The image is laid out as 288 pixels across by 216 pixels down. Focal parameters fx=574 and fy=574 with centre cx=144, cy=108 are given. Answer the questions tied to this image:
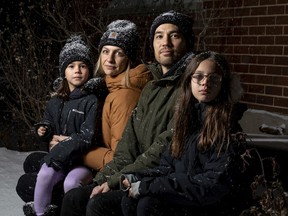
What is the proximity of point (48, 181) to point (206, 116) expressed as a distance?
142 centimetres

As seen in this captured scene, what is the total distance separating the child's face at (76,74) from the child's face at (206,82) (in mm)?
1299

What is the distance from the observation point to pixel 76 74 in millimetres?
4434

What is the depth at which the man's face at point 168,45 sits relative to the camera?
12.8 feet

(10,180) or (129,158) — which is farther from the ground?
(129,158)

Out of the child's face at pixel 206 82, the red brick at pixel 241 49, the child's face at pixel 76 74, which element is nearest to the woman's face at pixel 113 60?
the child's face at pixel 76 74

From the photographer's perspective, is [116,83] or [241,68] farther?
[241,68]

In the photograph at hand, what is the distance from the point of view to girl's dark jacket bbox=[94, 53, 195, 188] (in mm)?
3641

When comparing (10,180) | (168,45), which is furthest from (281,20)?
(10,180)

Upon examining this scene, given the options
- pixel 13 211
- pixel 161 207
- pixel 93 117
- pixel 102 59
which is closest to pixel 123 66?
pixel 102 59

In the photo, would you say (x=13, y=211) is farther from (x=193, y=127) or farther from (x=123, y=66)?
(x=193, y=127)

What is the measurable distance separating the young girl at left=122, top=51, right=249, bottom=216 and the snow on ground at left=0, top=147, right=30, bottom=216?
2.16 meters

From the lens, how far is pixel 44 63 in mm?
8523

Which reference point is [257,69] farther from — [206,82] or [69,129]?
[206,82]

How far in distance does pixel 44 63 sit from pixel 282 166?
195 inches
